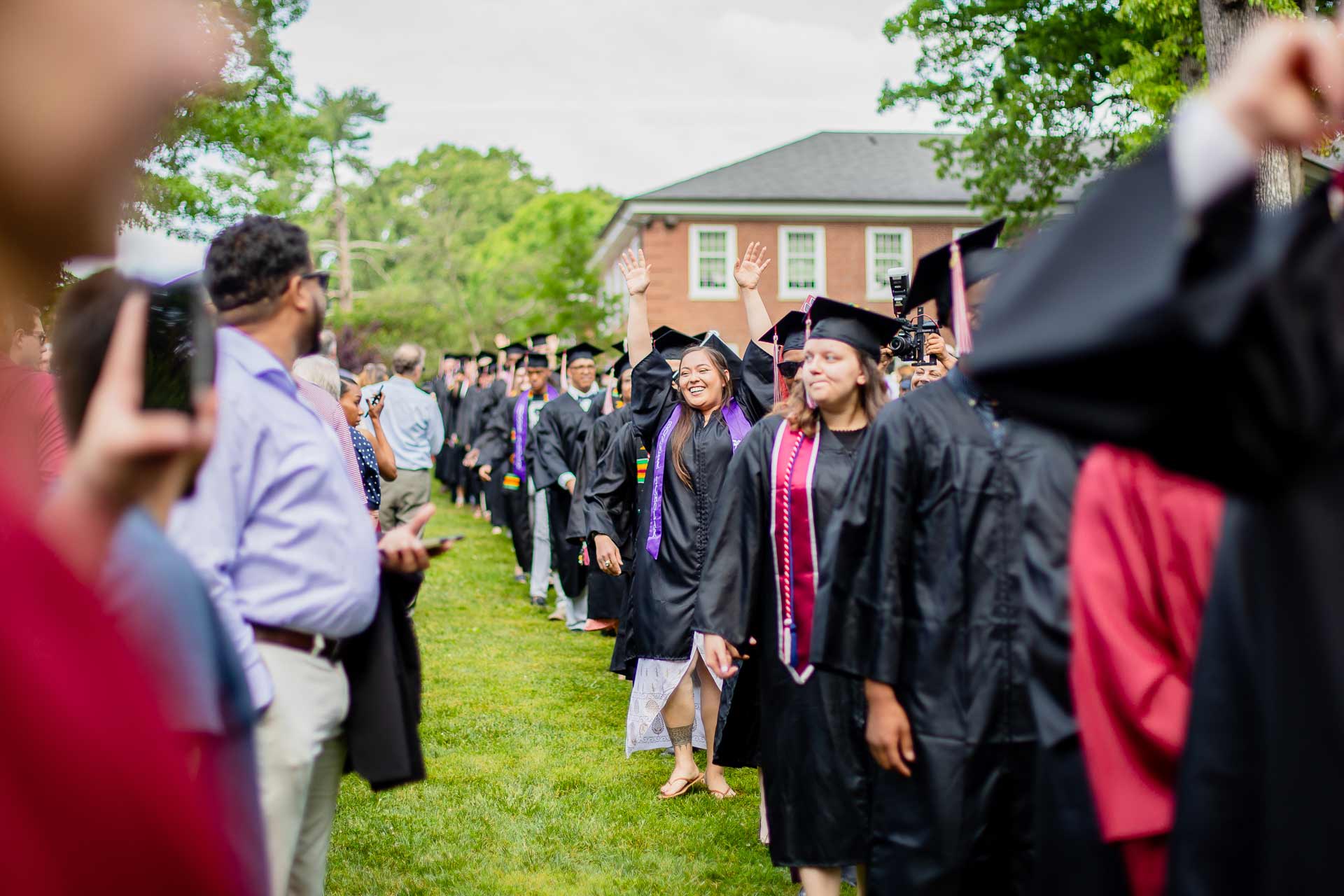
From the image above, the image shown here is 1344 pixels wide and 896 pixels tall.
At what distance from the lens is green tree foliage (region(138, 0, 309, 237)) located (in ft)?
47.8

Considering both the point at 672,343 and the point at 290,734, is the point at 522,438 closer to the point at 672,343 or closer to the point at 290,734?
the point at 672,343

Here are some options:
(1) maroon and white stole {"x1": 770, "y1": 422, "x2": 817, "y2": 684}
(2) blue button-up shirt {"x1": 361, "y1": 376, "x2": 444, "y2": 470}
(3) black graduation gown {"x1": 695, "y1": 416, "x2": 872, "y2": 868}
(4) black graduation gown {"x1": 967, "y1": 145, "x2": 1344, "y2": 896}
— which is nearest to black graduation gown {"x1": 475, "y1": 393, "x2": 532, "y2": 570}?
(2) blue button-up shirt {"x1": 361, "y1": 376, "x2": 444, "y2": 470}

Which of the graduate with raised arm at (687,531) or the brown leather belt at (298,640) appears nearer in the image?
the brown leather belt at (298,640)

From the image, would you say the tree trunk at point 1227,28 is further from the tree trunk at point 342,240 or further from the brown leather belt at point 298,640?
the tree trunk at point 342,240

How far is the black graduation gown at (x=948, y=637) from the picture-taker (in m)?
3.58

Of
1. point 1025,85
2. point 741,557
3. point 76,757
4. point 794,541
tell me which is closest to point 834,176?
point 1025,85

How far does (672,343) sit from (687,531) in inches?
56.6

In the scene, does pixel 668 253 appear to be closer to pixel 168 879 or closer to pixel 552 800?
pixel 552 800

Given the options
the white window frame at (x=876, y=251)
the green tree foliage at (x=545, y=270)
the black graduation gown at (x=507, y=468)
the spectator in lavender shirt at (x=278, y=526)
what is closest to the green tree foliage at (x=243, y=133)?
the black graduation gown at (x=507, y=468)

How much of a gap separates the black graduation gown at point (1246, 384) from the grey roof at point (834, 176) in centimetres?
3204

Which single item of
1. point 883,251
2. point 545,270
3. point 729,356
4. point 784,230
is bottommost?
point 729,356

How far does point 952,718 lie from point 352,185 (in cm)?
6314

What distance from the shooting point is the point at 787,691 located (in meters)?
4.65

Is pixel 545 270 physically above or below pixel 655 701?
above
